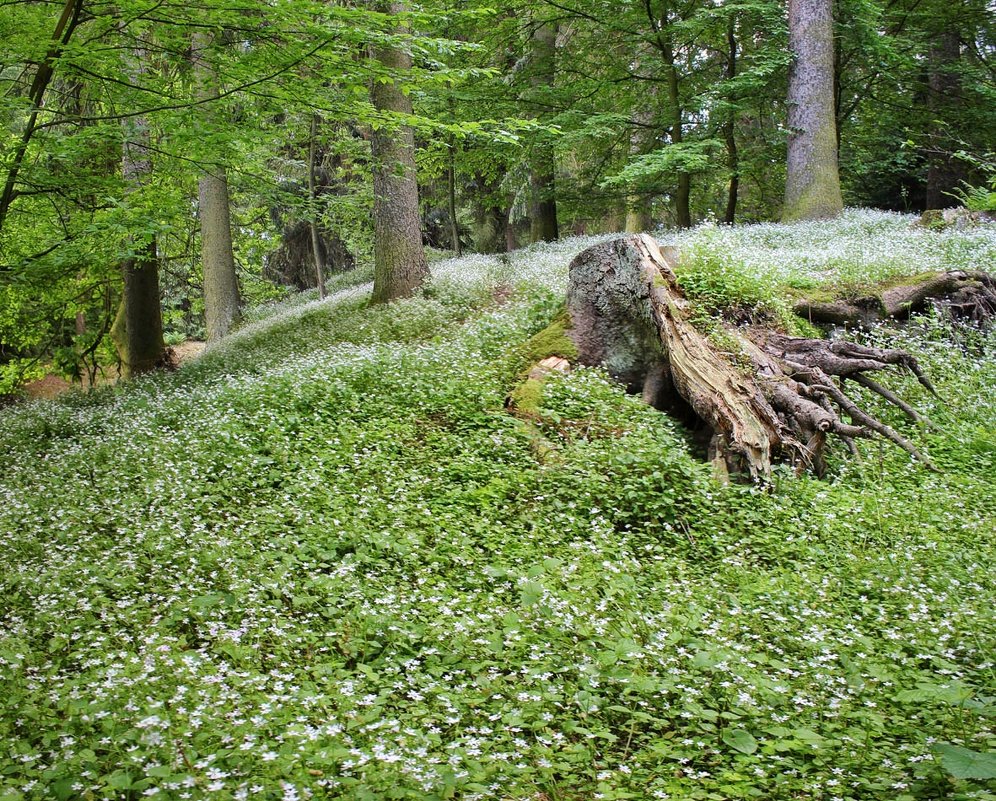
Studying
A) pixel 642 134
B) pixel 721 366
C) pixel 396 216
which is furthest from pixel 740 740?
pixel 642 134

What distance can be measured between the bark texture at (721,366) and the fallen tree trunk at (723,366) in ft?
0.04

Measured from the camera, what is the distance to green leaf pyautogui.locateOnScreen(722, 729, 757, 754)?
309 centimetres

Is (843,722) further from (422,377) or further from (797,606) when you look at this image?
(422,377)

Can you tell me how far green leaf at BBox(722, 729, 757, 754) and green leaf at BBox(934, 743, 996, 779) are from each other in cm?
74

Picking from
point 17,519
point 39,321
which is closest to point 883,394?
point 17,519

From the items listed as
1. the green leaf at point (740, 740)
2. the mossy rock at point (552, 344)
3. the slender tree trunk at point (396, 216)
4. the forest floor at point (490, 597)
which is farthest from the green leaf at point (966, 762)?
the slender tree trunk at point (396, 216)

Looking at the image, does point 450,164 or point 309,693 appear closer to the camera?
point 309,693

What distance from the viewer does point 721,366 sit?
680 centimetres

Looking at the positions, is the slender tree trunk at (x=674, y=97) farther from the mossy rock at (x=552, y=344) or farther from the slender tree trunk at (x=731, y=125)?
the mossy rock at (x=552, y=344)

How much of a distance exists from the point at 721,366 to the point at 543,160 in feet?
38.9

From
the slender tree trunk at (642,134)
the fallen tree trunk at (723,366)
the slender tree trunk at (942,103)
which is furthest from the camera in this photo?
the slender tree trunk at (942,103)

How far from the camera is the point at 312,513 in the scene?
5.42 meters

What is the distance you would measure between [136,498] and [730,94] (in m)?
14.8

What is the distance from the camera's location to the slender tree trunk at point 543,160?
16.6m
